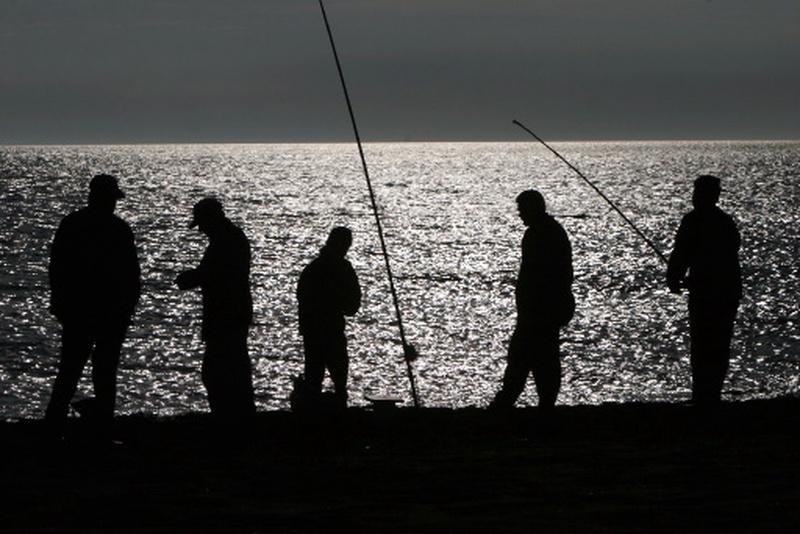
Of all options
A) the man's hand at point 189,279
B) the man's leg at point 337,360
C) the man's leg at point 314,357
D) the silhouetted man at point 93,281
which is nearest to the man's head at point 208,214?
the man's hand at point 189,279

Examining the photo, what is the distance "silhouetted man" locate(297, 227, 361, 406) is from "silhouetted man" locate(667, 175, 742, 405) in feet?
8.00

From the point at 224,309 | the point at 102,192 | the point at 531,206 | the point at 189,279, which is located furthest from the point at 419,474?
the point at 531,206

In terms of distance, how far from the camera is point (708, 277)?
29.1ft

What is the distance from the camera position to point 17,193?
116750mm

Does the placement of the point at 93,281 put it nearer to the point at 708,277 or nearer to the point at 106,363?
the point at 106,363

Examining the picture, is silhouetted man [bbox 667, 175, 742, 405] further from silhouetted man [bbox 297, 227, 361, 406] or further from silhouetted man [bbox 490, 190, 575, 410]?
silhouetted man [bbox 297, 227, 361, 406]

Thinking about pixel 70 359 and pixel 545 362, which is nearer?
pixel 70 359

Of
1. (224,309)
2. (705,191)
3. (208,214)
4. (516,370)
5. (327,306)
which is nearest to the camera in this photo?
(208,214)

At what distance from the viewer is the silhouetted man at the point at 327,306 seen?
9.45m

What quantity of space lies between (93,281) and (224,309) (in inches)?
38.1

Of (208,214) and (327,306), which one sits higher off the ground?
(208,214)

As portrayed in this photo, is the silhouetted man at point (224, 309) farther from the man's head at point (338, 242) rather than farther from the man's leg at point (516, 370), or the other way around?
the man's leg at point (516, 370)

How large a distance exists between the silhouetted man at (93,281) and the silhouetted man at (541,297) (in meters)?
2.92

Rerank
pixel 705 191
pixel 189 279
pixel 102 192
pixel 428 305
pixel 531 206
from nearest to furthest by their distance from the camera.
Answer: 1. pixel 102 192
2. pixel 189 279
3. pixel 705 191
4. pixel 531 206
5. pixel 428 305
